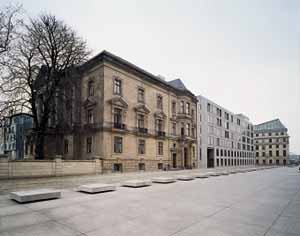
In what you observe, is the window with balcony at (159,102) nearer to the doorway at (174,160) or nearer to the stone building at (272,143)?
the doorway at (174,160)

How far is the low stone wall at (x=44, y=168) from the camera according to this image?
1709cm

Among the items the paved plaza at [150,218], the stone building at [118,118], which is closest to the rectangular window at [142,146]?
the stone building at [118,118]

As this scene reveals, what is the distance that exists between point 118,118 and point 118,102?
219 centimetres

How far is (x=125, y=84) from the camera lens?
31.8m

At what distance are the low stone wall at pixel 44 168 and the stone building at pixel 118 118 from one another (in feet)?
12.6

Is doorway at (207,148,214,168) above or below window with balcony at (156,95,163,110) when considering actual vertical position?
below

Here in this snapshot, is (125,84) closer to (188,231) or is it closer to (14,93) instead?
(14,93)

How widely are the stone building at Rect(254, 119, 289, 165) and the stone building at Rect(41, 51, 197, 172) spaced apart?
78926 mm

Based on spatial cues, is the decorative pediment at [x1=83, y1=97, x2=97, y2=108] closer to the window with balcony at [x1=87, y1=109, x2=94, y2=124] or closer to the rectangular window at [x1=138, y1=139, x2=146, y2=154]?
the window with balcony at [x1=87, y1=109, x2=94, y2=124]

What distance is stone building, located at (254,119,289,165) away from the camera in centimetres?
9825

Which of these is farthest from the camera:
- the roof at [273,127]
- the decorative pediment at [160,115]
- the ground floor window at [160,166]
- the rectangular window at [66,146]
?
the roof at [273,127]

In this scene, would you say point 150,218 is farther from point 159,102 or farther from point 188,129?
point 188,129

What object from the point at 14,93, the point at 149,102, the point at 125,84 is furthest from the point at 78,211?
the point at 149,102

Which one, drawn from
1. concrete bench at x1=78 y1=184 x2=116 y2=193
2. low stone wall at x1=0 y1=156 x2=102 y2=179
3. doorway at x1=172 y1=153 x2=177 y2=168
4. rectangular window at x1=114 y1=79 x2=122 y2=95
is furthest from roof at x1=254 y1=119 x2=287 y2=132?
concrete bench at x1=78 y1=184 x2=116 y2=193
